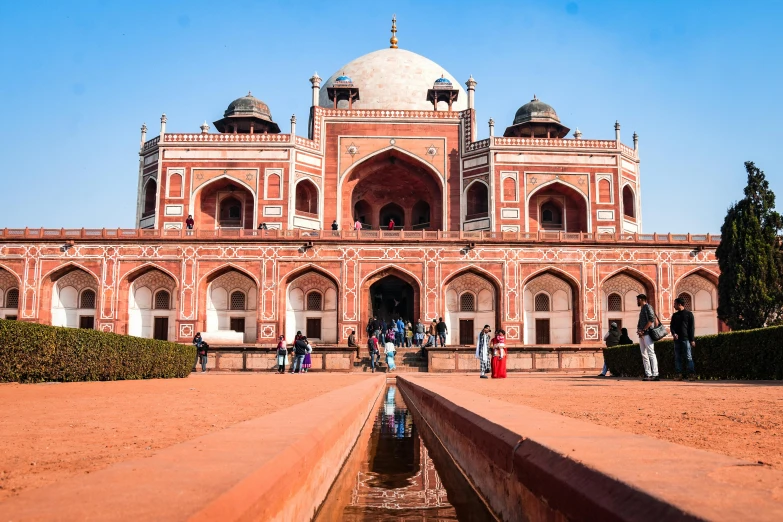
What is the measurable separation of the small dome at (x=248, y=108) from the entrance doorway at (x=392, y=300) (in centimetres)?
954

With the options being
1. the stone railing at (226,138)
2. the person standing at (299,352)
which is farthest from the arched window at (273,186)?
the person standing at (299,352)

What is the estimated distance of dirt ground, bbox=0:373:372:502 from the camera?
256 centimetres

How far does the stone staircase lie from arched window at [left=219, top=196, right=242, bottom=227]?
34.1ft

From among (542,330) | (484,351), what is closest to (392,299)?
(542,330)

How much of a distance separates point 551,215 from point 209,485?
1163 inches

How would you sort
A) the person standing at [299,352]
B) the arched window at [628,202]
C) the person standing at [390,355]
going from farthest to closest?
the arched window at [628,202], the person standing at [390,355], the person standing at [299,352]

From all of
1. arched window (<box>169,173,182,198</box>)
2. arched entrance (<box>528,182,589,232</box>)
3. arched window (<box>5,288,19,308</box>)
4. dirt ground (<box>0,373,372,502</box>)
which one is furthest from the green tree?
arched window (<box>5,288,19,308</box>)

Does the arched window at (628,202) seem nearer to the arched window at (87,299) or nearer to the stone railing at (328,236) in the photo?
the stone railing at (328,236)

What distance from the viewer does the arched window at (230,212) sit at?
29.7 metres

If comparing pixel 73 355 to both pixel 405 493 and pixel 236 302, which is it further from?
pixel 236 302

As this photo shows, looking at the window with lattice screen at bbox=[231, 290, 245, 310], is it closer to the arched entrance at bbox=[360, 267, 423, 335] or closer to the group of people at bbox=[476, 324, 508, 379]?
the arched entrance at bbox=[360, 267, 423, 335]

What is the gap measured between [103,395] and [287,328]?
17.8 meters

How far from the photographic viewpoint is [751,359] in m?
9.33

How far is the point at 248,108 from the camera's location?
31484mm
